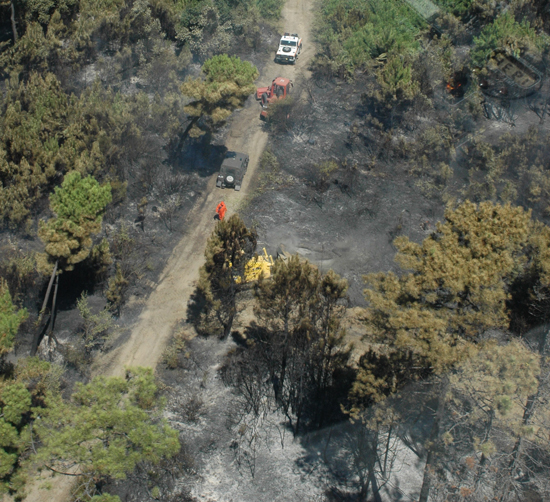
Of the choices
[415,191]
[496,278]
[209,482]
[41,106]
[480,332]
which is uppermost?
[496,278]

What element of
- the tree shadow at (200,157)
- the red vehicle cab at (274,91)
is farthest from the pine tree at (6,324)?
the red vehicle cab at (274,91)

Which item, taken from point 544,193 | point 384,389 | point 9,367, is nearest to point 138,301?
point 9,367

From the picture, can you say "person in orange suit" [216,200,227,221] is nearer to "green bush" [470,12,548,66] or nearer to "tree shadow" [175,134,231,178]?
"tree shadow" [175,134,231,178]

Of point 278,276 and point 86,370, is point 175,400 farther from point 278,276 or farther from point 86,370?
point 278,276

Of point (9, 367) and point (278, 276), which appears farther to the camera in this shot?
point (278, 276)

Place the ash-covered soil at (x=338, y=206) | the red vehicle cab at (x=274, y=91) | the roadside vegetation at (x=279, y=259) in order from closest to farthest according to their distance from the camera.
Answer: the roadside vegetation at (x=279, y=259) → the ash-covered soil at (x=338, y=206) → the red vehicle cab at (x=274, y=91)

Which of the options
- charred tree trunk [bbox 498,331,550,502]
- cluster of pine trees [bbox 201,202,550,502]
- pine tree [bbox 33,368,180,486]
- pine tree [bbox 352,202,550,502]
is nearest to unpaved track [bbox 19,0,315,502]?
cluster of pine trees [bbox 201,202,550,502]

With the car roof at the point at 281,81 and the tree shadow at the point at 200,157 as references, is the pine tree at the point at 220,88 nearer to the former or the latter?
the tree shadow at the point at 200,157
